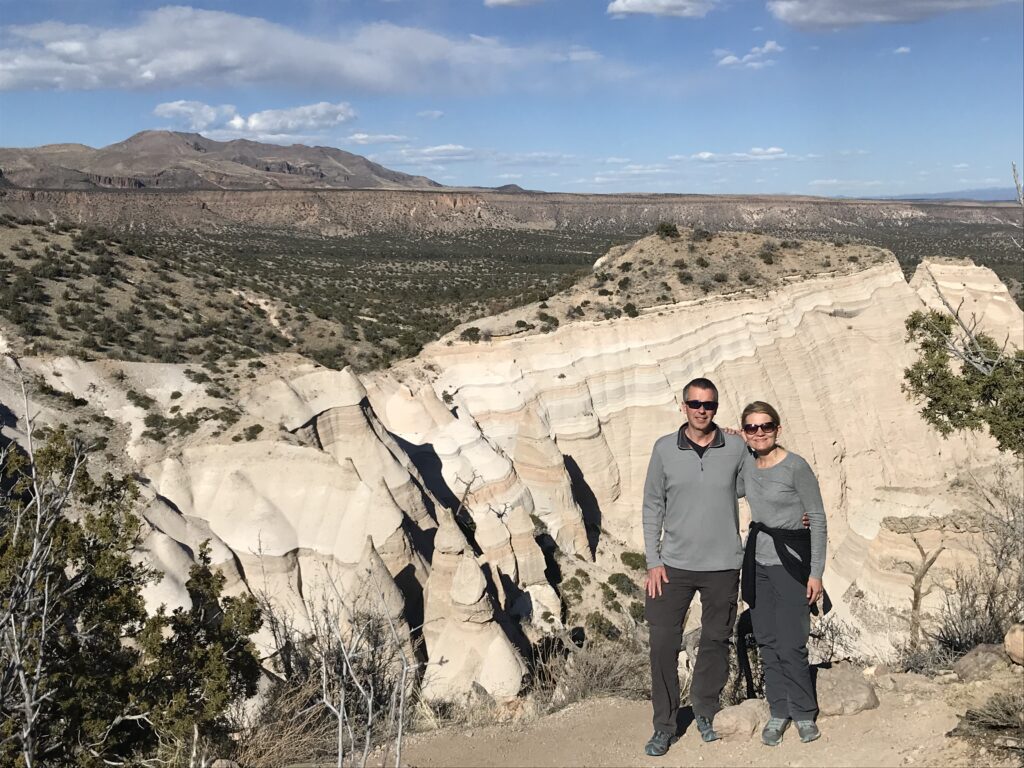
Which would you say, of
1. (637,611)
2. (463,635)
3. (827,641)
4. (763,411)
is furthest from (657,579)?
(637,611)

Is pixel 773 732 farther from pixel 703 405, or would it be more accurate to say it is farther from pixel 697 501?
pixel 703 405

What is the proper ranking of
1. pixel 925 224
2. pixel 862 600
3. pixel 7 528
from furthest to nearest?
pixel 925 224, pixel 862 600, pixel 7 528

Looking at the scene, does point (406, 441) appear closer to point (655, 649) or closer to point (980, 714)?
point (655, 649)

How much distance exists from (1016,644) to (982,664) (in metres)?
0.79

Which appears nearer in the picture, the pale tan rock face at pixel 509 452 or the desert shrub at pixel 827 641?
the desert shrub at pixel 827 641

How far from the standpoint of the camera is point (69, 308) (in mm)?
23516

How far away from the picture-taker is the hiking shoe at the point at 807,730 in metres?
6.42

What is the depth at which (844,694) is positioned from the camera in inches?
274

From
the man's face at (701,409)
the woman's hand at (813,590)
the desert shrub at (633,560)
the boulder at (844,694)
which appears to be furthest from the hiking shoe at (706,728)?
the desert shrub at (633,560)

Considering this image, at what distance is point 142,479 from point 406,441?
7.32 m

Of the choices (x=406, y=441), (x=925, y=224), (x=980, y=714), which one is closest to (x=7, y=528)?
(x=980, y=714)

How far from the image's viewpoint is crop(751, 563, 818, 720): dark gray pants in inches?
257

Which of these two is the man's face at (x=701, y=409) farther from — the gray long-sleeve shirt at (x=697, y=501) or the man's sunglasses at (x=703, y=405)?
the gray long-sleeve shirt at (x=697, y=501)

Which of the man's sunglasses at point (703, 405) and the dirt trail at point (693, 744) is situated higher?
the man's sunglasses at point (703, 405)
